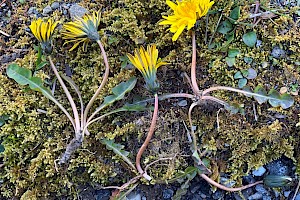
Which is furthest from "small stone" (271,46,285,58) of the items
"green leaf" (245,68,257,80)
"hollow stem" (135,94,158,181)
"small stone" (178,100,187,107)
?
"hollow stem" (135,94,158,181)

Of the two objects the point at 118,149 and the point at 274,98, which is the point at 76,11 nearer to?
the point at 118,149

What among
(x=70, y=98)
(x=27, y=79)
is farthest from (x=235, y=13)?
(x=27, y=79)

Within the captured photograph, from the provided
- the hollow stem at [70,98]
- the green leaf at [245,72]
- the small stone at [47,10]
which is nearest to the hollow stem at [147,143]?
the hollow stem at [70,98]

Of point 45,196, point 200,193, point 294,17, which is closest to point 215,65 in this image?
point 294,17

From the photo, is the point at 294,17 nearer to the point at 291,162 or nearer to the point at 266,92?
the point at 266,92

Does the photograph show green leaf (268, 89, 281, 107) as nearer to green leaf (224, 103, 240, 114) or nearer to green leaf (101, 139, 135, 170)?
green leaf (224, 103, 240, 114)

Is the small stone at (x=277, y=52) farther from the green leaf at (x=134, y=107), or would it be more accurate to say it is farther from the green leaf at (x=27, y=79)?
the green leaf at (x=27, y=79)
